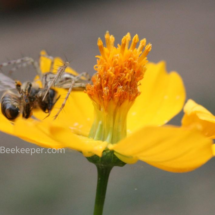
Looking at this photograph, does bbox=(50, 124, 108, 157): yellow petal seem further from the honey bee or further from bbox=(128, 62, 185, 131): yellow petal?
bbox=(128, 62, 185, 131): yellow petal

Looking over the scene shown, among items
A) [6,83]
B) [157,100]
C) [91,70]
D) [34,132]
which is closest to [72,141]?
[34,132]

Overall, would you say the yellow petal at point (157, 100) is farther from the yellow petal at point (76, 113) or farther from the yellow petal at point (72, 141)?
the yellow petal at point (72, 141)

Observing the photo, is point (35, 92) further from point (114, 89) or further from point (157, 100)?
point (157, 100)

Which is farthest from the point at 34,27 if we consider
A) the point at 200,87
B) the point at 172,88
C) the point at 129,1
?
the point at 172,88

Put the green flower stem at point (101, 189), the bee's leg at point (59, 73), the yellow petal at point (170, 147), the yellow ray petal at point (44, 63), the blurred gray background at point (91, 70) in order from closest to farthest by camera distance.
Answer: the yellow petal at point (170, 147) → the green flower stem at point (101, 189) → the bee's leg at point (59, 73) → the yellow ray petal at point (44, 63) → the blurred gray background at point (91, 70)

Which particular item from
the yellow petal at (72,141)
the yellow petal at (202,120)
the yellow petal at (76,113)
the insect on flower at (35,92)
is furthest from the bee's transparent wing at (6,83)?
the yellow petal at (202,120)

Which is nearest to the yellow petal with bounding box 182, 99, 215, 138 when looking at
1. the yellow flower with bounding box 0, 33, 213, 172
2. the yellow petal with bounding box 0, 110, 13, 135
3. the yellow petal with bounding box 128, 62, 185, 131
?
the yellow flower with bounding box 0, 33, 213, 172

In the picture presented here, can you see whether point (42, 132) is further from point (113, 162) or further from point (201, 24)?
point (201, 24)
